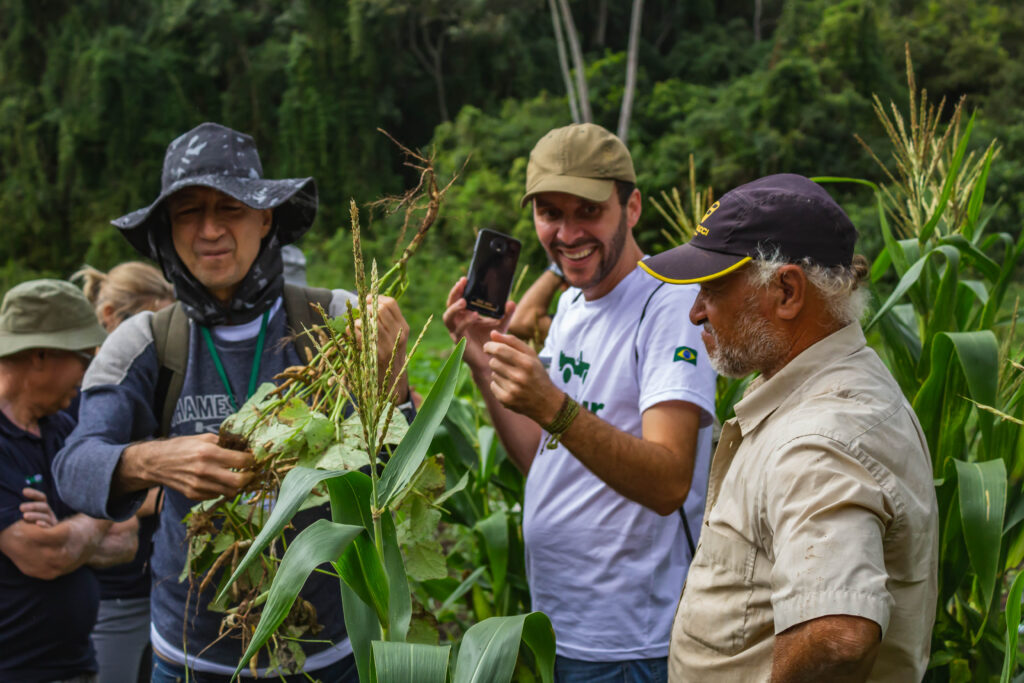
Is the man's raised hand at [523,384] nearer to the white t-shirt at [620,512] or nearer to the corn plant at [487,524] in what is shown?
the white t-shirt at [620,512]

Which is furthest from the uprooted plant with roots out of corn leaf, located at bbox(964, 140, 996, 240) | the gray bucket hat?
corn leaf, located at bbox(964, 140, 996, 240)

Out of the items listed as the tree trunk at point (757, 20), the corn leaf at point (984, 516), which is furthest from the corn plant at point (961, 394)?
the tree trunk at point (757, 20)

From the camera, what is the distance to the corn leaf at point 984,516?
1.79 m

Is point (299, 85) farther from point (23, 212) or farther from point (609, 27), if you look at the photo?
point (609, 27)

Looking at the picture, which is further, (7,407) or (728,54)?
(728,54)

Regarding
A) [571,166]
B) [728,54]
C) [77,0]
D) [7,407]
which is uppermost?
[77,0]

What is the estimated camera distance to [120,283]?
4082 mm

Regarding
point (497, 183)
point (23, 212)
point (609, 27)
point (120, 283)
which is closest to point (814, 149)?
point (497, 183)

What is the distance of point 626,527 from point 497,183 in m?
16.7

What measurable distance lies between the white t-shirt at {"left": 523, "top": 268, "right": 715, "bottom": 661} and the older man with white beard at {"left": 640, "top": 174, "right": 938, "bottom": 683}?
11.7 inches

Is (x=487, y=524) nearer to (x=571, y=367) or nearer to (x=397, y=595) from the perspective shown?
(x=571, y=367)

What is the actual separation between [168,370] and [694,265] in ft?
4.29

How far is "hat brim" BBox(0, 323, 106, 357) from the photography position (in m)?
2.63

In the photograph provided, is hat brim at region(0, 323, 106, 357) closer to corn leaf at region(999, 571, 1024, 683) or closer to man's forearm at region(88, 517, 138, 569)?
man's forearm at region(88, 517, 138, 569)
